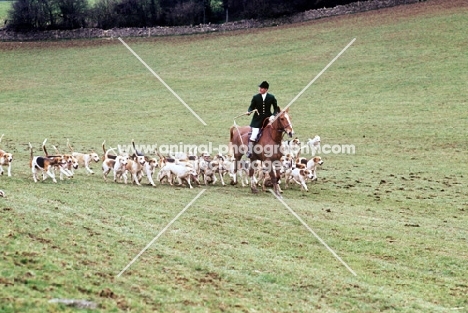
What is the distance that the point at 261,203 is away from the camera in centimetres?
1920

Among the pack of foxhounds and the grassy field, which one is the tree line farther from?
the pack of foxhounds

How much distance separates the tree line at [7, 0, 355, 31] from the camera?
74250mm

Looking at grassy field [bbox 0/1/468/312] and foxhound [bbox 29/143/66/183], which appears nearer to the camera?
grassy field [bbox 0/1/468/312]

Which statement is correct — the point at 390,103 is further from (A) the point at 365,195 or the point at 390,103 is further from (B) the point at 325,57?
(A) the point at 365,195

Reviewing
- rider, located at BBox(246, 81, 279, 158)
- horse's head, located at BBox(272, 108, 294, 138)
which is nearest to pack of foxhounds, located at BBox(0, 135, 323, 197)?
rider, located at BBox(246, 81, 279, 158)

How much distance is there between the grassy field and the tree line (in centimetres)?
1711

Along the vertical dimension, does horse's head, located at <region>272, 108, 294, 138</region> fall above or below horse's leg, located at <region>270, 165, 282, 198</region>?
above

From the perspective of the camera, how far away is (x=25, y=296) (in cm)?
916

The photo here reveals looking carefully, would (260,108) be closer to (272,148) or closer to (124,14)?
(272,148)

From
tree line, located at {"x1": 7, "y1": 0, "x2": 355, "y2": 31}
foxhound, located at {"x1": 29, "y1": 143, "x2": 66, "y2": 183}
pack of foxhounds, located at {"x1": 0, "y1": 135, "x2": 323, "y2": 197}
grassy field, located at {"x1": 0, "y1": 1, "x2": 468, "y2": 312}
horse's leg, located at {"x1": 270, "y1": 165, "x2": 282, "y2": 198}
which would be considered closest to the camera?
grassy field, located at {"x1": 0, "y1": 1, "x2": 468, "y2": 312}

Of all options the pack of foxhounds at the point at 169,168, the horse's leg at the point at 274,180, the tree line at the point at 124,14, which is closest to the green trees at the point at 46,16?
the tree line at the point at 124,14

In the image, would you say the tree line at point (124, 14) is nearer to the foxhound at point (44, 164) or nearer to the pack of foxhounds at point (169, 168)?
the pack of foxhounds at point (169, 168)

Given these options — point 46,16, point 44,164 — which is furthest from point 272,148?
point 46,16

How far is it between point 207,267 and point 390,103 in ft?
106
